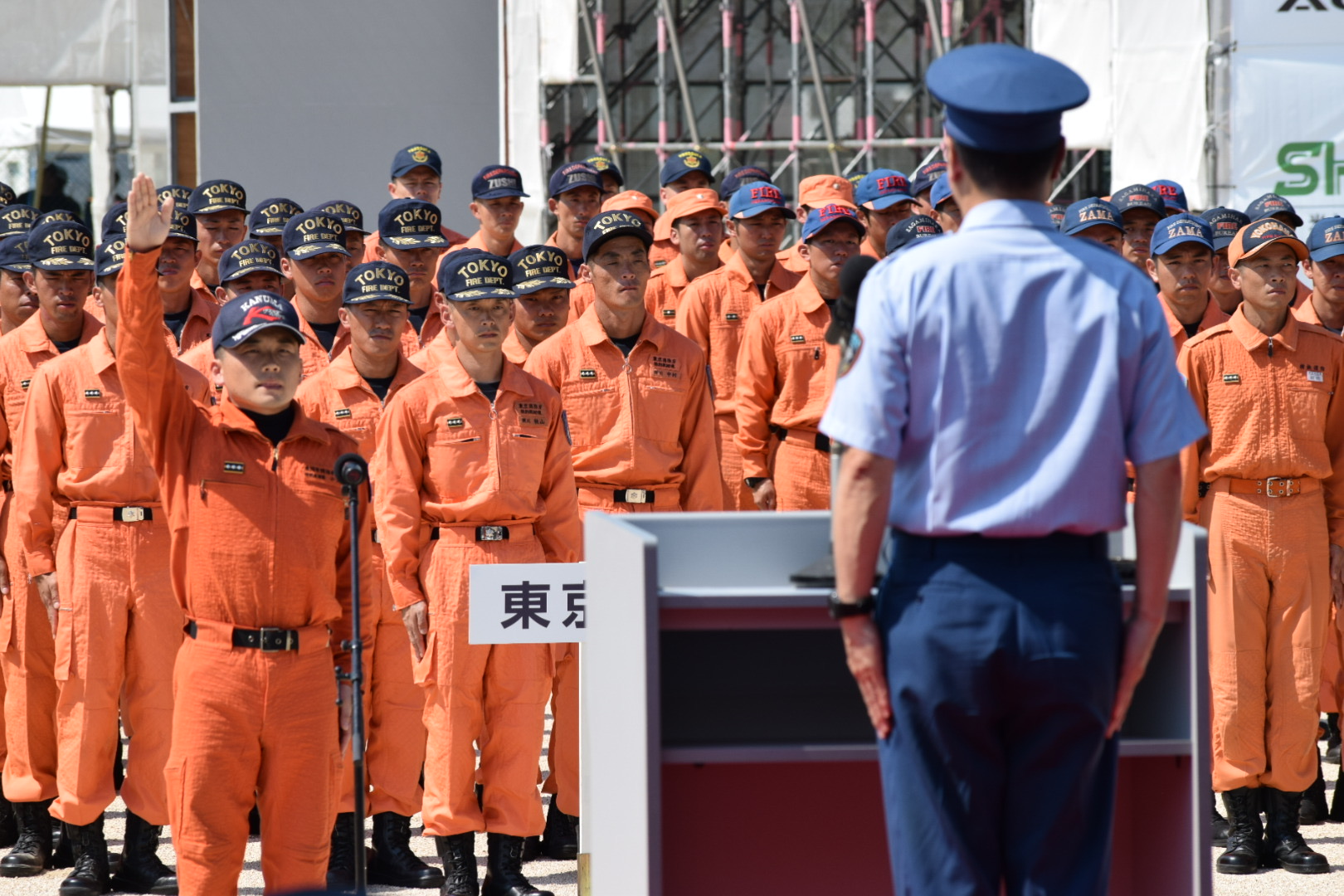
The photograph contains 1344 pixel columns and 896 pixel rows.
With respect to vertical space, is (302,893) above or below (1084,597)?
below

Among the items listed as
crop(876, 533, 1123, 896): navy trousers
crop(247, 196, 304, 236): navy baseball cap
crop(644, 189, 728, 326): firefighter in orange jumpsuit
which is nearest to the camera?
crop(876, 533, 1123, 896): navy trousers

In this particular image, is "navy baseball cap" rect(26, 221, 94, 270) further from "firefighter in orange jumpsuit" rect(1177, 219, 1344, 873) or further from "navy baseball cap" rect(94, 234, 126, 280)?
"firefighter in orange jumpsuit" rect(1177, 219, 1344, 873)

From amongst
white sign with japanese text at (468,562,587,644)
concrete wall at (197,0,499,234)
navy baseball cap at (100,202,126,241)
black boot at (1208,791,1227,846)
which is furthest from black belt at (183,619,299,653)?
concrete wall at (197,0,499,234)

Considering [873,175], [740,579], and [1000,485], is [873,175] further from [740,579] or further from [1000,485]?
A: [1000,485]

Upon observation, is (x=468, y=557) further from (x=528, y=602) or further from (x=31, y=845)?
(x=31, y=845)

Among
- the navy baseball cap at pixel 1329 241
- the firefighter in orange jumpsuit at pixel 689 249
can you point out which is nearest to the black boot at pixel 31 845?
the firefighter in orange jumpsuit at pixel 689 249

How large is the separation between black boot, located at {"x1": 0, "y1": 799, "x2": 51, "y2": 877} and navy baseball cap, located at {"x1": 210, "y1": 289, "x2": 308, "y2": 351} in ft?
7.63

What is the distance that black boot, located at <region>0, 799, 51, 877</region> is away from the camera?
6238 millimetres

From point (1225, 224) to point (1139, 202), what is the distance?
0.39 meters

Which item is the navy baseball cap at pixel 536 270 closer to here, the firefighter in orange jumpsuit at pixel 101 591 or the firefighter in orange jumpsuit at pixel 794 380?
the firefighter in orange jumpsuit at pixel 794 380

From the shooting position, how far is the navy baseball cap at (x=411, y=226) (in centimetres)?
818

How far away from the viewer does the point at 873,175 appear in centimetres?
929

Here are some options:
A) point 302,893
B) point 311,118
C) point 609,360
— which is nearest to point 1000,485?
point 302,893

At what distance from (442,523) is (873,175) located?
4124mm
